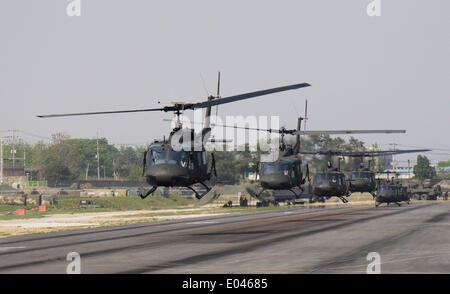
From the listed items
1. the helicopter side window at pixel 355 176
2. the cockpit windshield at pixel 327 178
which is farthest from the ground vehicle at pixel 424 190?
the cockpit windshield at pixel 327 178

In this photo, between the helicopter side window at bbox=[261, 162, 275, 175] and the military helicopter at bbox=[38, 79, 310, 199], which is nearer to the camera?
the military helicopter at bbox=[38, 79, 310, 199]

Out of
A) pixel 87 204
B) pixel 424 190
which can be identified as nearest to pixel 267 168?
pixel 87 204

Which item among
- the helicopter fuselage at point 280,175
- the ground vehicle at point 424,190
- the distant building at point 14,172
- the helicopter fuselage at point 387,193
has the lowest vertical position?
the ground vehicle at point 424,190

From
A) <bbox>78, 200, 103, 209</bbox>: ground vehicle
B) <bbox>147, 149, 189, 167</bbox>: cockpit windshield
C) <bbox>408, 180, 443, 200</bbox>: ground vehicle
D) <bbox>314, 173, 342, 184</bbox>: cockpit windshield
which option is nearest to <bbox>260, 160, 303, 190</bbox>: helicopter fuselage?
<bbox>314, 173, 342, 184</bbox>: cockpit windshield

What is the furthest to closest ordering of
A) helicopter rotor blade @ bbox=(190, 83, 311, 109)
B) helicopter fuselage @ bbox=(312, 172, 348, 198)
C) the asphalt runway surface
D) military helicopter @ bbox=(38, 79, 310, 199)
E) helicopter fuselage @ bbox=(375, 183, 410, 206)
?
helicopter fuselage @ bbox=(375, 183, 410, 206), helicopter fuselage @ bbox=(312, 172, 348, 198), military helicopter @ bbox=(38, 79, 310, 199), helicopter rotor blade @ bbox=(190, 83, 311, 109), the asphalt runway surface

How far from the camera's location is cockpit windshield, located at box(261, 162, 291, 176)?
1361 inches

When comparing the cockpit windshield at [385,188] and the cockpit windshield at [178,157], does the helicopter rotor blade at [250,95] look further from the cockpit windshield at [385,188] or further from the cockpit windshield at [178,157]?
the cockpit windshield at [385,188]

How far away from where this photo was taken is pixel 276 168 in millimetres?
34719

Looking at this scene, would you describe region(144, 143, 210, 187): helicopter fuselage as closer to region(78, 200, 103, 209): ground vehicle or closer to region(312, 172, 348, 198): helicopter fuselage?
region(312, 172, 348, 198): helicopter fuselage

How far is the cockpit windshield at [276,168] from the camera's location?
3456cm

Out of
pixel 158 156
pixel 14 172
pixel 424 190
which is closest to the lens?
pixel 158 156

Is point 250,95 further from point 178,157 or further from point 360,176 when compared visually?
point 360,176

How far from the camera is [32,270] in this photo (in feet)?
59.8

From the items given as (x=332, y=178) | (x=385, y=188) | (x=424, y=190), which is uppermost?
(x=332, y=178)
